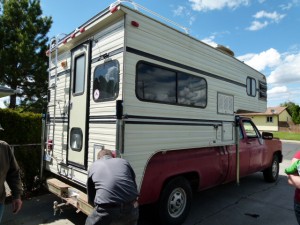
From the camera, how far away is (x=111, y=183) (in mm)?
2842

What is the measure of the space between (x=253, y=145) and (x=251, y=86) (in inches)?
60.9

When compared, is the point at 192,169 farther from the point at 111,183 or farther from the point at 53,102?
the point at 53,102

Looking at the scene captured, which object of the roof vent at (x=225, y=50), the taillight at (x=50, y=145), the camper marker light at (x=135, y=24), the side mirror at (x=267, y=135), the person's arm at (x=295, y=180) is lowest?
the person's arm at (x=295, y=180)

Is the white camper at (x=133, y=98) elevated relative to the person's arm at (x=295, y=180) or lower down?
elevated

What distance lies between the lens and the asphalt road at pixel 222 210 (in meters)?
4.82

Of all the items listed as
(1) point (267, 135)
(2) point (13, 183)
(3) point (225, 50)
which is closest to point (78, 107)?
(2) point (13, 183)

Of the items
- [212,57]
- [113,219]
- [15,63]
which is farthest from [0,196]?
[15,63]

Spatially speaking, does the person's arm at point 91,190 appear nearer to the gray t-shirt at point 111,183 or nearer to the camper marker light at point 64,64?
the gray t-shirt at point 111,183

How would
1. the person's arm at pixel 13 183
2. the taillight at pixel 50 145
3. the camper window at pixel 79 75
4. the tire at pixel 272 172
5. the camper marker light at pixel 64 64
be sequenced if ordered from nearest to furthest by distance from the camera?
the person's arm at pixel 13 183
the camper window at pixel 79 75
the camper marker light at pixel 64 64
the taillight at pixel 50 145
the tire at pixel 272 172

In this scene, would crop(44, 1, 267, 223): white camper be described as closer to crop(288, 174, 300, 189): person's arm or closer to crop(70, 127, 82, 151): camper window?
crop(70, 127, 82, 151): camper window

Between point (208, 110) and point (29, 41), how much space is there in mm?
12162

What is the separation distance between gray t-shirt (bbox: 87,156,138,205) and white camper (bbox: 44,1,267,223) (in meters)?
0.65

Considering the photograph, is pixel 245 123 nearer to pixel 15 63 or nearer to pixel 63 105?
pixel 63 105

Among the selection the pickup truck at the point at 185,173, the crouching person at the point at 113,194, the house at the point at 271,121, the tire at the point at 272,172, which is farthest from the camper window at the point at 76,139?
the house at the point at 271,121
